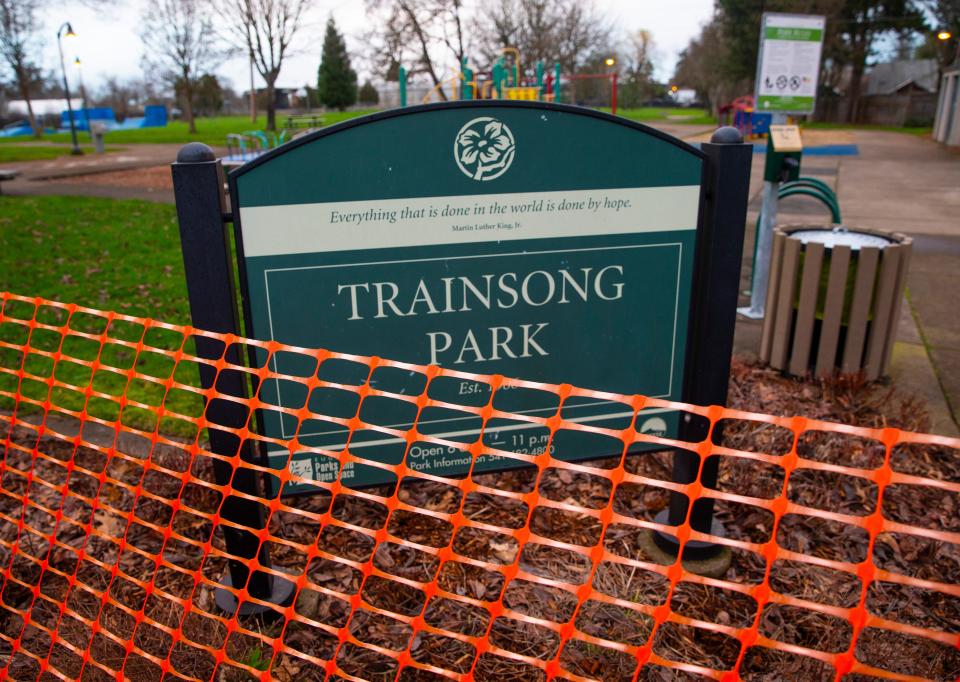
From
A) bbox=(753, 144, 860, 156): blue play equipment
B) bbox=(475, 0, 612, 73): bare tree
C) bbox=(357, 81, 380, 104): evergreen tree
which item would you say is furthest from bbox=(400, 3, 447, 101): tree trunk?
bbox=(357, 81, 380, 104): evergreen tree

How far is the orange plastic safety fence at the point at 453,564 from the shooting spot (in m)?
1.88

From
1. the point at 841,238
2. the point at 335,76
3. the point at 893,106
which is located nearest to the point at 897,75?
the point at 893,106

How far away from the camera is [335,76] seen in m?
73.7

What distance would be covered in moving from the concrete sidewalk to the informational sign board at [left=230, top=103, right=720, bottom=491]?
224cm

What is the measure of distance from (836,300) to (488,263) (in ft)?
8.64

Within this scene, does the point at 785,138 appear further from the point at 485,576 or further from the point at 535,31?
the point at 535,31

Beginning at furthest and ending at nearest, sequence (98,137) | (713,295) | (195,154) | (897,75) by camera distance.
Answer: (897,75)
(98,137)
(713,295)
(195,154)

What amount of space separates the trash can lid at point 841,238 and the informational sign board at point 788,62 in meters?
1.82

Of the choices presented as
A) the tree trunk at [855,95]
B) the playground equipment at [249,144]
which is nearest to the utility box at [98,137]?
the playground equipment at [249,144]

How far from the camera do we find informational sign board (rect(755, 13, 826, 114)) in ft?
19.3

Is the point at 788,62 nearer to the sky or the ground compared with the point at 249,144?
nearer to the sky

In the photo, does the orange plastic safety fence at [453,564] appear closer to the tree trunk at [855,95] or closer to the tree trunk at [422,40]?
the tree trunk at [422,40]

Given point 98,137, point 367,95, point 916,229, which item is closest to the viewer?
point 916,229

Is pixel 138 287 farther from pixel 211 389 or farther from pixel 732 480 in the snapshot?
pixel 732 480
